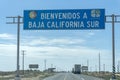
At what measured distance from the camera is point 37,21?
4641 cm

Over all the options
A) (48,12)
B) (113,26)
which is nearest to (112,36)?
(113,26)

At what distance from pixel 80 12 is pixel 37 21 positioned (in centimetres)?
480

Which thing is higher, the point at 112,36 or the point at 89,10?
the point at 89,10

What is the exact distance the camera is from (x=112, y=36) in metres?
45.2

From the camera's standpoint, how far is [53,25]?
46.1m

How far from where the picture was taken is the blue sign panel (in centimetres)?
4591

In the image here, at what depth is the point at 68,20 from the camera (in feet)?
151

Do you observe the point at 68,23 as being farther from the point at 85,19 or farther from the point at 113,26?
the point at 113,26

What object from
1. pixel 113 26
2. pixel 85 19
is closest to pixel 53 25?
pixel 85 19

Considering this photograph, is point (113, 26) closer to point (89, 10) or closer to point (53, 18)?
point (89, 10)

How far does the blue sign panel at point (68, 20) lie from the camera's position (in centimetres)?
4591

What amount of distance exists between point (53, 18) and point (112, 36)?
666 cm

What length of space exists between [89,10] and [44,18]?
4.98 metres

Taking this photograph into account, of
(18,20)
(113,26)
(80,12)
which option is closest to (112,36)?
(113,26)
